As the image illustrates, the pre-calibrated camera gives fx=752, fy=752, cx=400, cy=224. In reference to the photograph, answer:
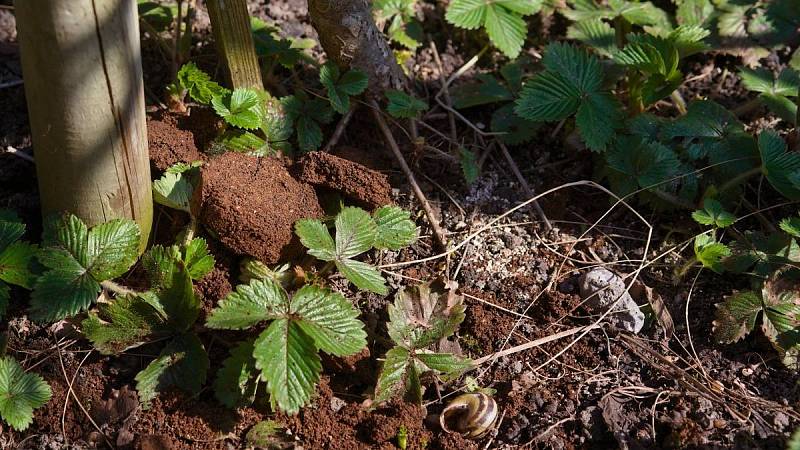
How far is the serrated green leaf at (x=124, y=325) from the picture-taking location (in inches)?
76.4

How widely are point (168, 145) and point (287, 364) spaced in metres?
0.82

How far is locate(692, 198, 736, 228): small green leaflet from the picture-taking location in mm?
2301

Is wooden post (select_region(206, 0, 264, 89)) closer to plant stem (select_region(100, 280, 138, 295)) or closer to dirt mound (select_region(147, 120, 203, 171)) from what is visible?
dirt mound (select_region(147, 120, 203, 171))

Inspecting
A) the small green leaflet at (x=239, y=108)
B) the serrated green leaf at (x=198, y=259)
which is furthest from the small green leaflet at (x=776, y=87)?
the serrated green leaf at (x=198, y=259)

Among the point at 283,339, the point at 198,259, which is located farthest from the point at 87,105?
the point at 283,339

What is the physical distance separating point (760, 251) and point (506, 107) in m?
0.94

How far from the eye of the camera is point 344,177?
7.41 feet

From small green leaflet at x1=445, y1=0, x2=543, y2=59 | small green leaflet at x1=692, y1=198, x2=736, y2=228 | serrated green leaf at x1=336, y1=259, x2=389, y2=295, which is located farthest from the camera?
small green leaflet at x1=445, y1=0, x2=543, y2=59

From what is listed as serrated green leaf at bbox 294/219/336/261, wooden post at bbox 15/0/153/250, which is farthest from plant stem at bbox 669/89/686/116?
wooden post at bbox 15/0/153/250

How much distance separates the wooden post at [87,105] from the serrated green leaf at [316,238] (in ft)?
1.47

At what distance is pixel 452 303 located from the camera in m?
2.14

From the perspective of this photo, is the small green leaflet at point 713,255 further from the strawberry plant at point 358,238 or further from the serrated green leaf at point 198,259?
the serrated green leaf at point 198,259

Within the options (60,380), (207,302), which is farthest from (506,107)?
(60,380)

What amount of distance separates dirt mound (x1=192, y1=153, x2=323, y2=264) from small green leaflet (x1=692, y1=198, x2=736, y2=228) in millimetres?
1200
